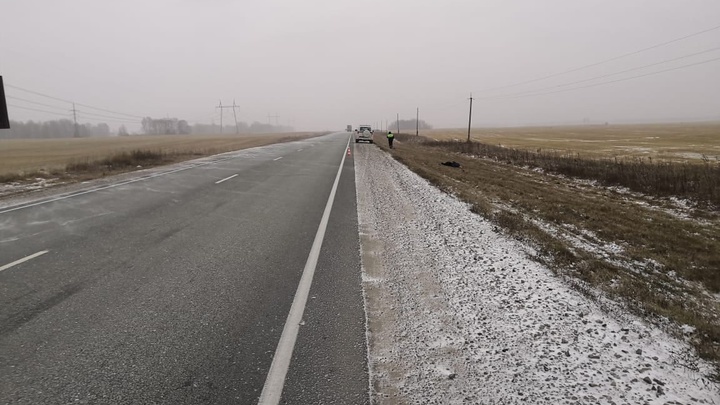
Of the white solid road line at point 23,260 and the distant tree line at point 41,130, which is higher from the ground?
the distant tree line at point 41,130

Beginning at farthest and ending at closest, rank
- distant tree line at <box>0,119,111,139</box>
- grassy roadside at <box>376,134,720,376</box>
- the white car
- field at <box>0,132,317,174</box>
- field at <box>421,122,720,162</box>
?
distant tree line at <box>0,119,111,139</box>, the white car, field at <box>421,122,720,162</box>, field at <box>0,132,317,174</box>, grassy roadside at <box>376,134,720,376</box>

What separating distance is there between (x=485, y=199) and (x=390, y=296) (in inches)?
249

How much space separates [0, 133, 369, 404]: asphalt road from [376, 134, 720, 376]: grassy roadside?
9.33 feet

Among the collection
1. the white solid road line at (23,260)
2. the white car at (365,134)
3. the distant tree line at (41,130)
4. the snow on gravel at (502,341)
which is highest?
the distant tree line at (41,130)

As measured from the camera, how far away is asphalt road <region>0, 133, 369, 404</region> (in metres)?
2.45

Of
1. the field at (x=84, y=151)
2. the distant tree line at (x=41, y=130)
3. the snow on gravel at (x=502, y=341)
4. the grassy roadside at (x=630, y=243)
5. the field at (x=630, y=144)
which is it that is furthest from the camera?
the distant tree line at (x=41, y=130)

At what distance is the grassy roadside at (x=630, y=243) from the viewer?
3.56 metres

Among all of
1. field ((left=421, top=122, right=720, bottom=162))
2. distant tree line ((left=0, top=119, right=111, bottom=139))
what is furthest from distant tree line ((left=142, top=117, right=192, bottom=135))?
field ((left=421, top=122, right=720, bottom=162))

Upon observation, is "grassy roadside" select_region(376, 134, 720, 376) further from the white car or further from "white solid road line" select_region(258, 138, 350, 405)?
the white car

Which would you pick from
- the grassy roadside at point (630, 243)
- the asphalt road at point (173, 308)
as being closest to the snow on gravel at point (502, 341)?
the asphalt road at point (173, 308)

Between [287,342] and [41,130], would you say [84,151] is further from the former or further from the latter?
[41,130]

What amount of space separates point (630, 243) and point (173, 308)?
6.78 m

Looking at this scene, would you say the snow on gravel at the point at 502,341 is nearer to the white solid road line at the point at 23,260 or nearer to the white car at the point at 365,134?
the white solid road line at the point at 23,260

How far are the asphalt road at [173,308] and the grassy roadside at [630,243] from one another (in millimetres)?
2844
